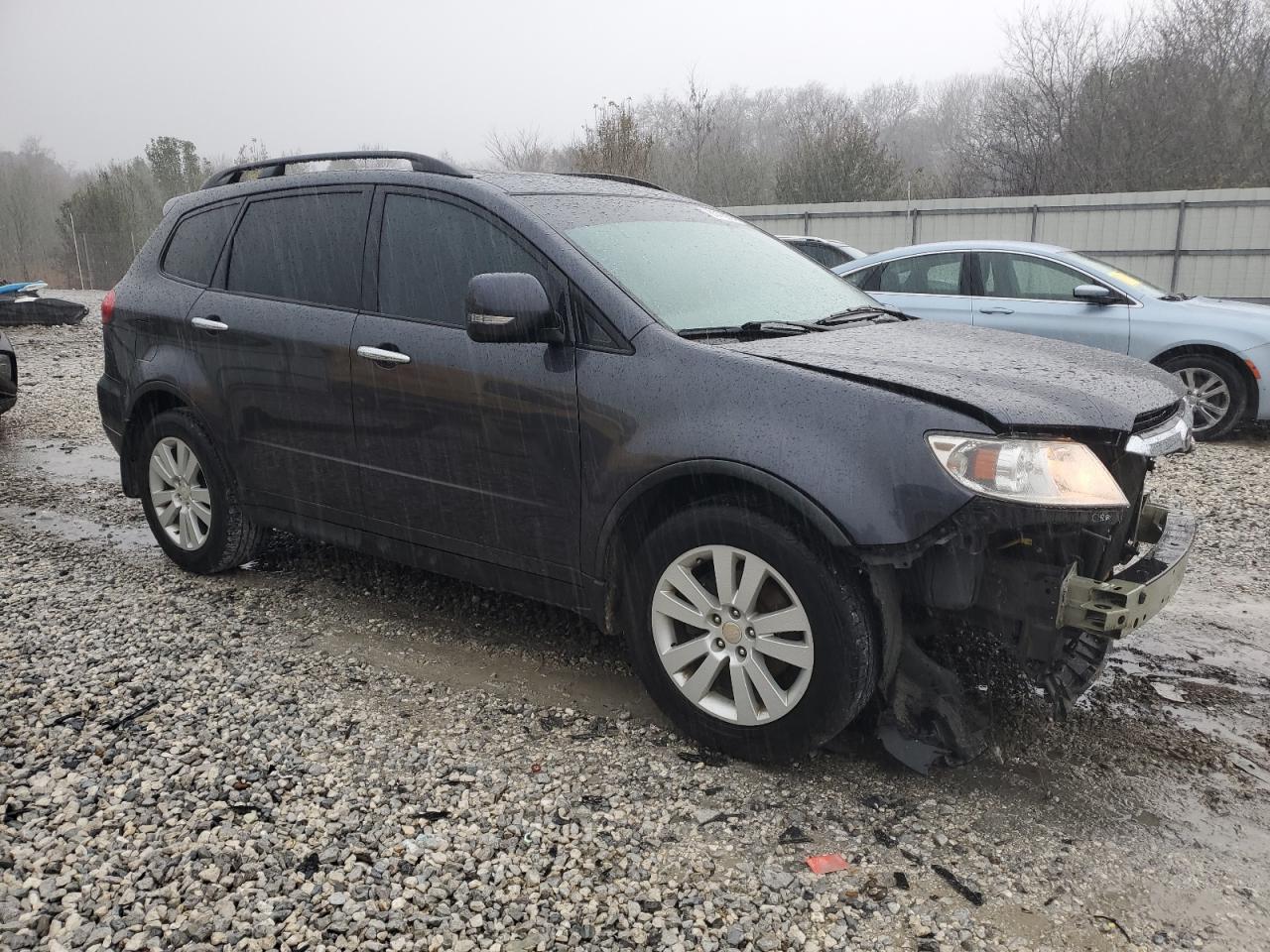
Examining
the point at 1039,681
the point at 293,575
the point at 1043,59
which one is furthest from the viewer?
the point at 1043,59

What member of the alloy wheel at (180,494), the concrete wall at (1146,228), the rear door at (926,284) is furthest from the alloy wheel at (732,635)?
the concrete wall at (1146,228)

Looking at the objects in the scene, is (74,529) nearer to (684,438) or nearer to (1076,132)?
(684,438)

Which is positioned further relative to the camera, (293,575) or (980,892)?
(293,575)

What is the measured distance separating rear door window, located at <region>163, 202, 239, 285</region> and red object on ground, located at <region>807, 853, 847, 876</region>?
3715 millimetres

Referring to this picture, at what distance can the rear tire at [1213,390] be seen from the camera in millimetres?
7625

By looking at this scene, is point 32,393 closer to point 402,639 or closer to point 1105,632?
point 402,639

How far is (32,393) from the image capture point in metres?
10.9

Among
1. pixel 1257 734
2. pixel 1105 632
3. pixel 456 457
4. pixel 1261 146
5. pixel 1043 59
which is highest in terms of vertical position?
pixel 1043 59

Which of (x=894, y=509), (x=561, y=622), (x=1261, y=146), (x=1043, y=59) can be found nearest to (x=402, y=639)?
(x=561, y=622)

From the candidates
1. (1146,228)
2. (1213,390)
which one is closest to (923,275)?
(1213,390)

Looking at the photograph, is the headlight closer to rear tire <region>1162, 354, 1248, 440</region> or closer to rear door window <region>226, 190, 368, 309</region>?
rear door window <region>226, 190, 368, 309</region>

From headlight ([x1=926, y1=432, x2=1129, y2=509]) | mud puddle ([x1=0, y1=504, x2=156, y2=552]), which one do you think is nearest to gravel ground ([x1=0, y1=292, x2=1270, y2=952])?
headlight ([x1=926, y1=432, x2=1129, y2=509])

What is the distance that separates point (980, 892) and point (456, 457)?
7.13ft

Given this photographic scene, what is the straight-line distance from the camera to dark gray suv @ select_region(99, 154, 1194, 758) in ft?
8.59
